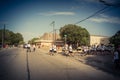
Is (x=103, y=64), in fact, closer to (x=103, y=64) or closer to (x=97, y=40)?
(x=103, y=64)

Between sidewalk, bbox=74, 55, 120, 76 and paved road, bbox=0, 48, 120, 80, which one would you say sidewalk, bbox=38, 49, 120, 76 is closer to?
sidewalk, bbox=74, 55, 120, 76

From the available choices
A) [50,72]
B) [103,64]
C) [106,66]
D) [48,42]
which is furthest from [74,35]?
[50,72]

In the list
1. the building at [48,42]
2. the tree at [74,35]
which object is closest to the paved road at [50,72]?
the tree at [74,35]

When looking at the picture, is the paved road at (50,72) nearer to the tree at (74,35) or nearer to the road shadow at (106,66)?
the road shadow at (106,66)

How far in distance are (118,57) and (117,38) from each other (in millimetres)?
55071

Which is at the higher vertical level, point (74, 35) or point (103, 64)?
point (74, 35)

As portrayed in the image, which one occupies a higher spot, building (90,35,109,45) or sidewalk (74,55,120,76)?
building (90,35,109,45)

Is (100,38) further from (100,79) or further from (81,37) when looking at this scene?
(100,79)

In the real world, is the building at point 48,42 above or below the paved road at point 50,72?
above

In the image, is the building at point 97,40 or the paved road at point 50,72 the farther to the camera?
the building at point 97,40

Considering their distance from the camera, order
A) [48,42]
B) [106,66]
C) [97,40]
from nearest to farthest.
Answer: [106,66] → [97,40] → [48,42]

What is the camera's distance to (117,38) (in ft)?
224

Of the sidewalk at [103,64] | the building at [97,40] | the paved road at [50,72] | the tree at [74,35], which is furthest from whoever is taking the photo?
the building at [97,40]

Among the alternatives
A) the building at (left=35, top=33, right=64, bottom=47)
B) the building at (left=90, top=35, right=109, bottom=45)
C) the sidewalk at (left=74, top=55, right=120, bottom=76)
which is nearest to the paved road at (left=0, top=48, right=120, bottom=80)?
the sidewalk at (left=74, top=55, right=120, bottom=76)
